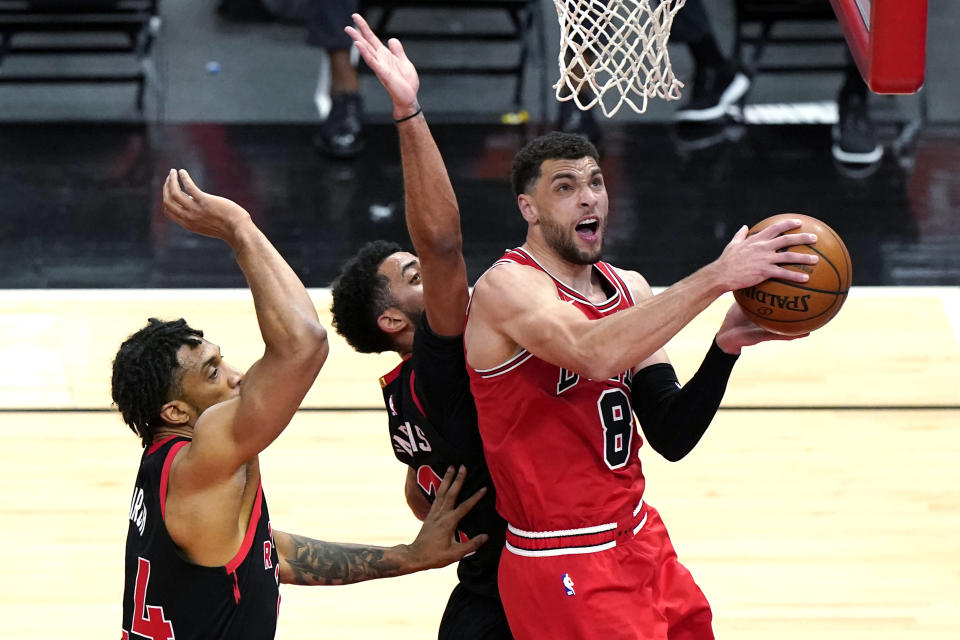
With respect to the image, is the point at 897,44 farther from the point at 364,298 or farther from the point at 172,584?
the point at 172,584

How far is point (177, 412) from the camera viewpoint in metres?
3.03

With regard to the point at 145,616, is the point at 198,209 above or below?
above

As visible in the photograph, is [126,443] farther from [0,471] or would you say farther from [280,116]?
[280,116]

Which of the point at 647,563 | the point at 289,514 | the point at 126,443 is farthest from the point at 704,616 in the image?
the point at 126,443

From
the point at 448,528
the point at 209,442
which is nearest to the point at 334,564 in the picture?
the point at 448,528

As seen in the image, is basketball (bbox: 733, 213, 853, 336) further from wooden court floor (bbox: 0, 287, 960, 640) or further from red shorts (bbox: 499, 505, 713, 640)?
wooden court floor (bbox: 0, 287, 960, 640)

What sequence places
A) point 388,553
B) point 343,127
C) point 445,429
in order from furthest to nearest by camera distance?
1. point 343,127
2. point 388,553
3. point 445,429

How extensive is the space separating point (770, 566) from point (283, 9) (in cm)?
589

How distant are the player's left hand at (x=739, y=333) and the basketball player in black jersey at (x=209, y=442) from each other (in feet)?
2.98

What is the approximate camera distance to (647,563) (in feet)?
10.2

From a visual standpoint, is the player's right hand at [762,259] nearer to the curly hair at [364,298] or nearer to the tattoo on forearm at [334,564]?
the curly hair at [364,298]

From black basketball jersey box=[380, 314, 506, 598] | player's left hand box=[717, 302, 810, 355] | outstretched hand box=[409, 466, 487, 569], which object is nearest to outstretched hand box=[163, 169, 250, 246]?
black basketball jersey box=[380, 314, 506, 598]

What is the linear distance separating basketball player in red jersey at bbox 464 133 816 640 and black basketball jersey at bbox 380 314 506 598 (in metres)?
0.16

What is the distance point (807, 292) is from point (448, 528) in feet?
3.69
